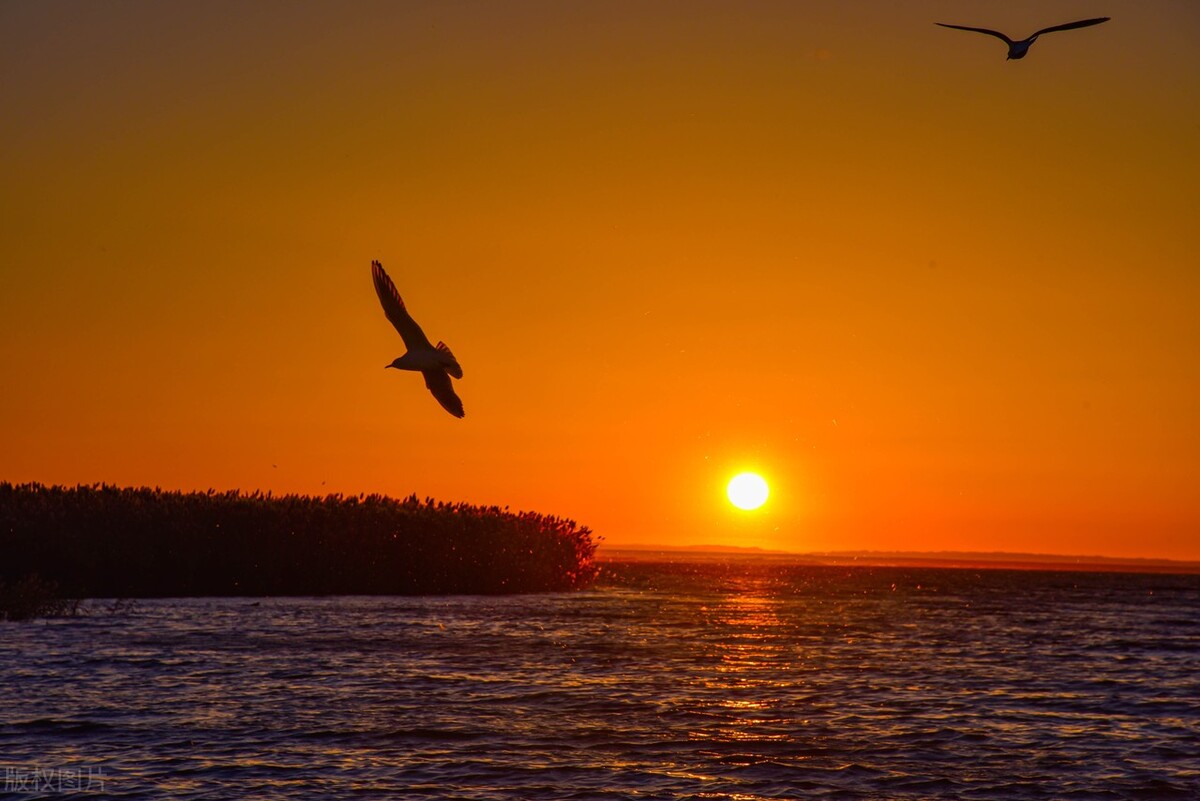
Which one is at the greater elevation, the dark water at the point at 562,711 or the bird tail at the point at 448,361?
the bird tail at the point at 448,361

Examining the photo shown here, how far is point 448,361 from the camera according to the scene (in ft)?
57.4

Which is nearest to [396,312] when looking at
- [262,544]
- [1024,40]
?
[1024,40]

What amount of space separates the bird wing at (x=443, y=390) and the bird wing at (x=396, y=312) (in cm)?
46

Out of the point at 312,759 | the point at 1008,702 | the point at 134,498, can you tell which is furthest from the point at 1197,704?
the point at 134,498

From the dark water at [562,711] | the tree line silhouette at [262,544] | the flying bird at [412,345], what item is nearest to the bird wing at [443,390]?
the flying bird at [412,345]

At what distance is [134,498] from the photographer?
5538 centimetres

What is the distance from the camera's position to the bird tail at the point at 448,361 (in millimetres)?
17344

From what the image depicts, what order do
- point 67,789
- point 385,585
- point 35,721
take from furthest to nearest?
point 385,585
point 35,721
point 67,789

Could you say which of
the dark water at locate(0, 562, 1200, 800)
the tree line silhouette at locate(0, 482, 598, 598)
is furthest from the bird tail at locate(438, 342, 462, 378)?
the tree line silhouette at locate(0, 482, 598, 598)

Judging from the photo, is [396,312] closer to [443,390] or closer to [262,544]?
[443,390]

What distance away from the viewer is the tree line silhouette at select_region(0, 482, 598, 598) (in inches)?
1948

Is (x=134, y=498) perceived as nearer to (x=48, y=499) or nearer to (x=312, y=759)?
(x=48, y=499)

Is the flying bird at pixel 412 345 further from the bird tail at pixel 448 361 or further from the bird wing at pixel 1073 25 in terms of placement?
the bird wing at pixel 1073 25

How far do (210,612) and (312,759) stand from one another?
26.2 meters
